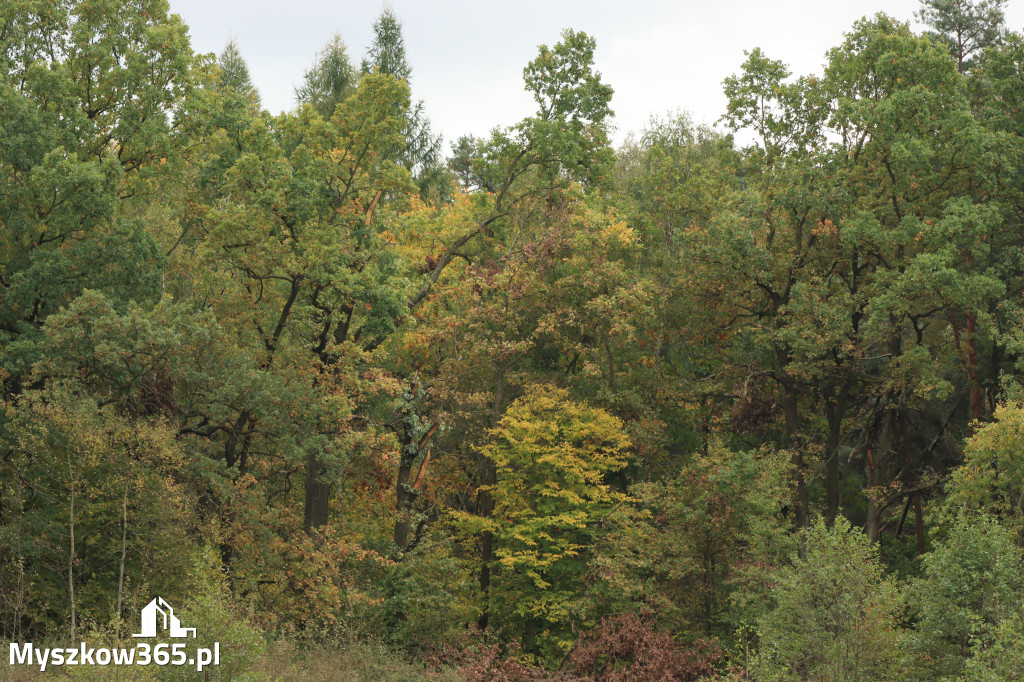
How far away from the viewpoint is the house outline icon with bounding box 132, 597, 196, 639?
1397 centimetres

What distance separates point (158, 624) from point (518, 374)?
15226mm

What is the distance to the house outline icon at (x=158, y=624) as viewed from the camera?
14.0 metres

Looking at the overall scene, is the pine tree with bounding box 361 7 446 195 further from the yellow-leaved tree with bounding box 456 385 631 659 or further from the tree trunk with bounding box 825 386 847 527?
the tree trunk with bounding box 825 386 847 527

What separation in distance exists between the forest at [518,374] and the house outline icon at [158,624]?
336mm

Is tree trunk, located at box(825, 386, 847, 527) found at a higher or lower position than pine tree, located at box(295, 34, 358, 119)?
lower

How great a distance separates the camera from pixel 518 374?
101 ft

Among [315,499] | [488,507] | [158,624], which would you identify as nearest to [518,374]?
[488,507]

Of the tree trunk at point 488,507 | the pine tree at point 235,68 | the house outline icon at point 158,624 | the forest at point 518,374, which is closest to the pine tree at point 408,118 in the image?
the pine tree at point 235,68

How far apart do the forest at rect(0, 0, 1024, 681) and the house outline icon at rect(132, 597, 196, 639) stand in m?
0.34

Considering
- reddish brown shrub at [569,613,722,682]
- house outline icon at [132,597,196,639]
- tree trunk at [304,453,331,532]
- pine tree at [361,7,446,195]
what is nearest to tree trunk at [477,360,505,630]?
reddish brown shrub at [569,613,722,682]

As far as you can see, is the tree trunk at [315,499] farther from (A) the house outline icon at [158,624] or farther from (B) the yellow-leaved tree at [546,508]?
(A) the house outline icon at [158,624]

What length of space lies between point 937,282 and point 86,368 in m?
19.6

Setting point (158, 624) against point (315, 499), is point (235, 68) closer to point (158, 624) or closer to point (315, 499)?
point (315, 499)

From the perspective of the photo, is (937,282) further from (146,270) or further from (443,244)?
(146,270)
